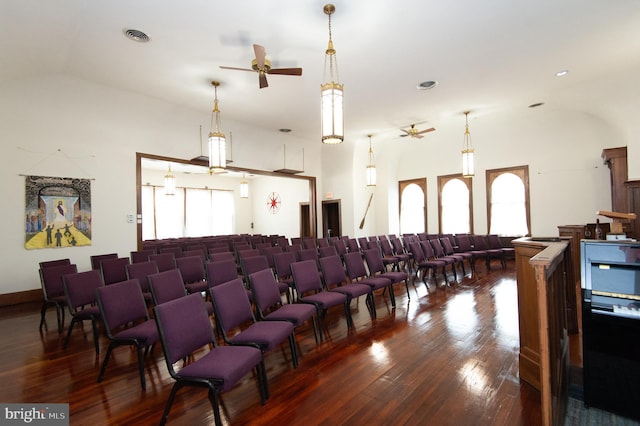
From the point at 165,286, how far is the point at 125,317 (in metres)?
0.42

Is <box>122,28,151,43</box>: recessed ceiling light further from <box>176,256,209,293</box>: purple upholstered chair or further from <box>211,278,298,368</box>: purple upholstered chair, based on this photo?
<box>211,278,298,368</box>: purple upholstered chair

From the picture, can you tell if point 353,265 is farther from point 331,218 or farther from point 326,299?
point 331,218

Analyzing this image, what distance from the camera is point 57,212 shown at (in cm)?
536

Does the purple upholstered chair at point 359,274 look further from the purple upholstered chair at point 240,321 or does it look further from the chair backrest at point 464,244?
the chair backrest at point 464,244

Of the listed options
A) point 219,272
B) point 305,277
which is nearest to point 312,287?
point 305,277

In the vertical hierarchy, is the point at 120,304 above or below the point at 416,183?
below

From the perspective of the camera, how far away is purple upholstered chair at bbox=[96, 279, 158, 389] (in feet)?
7.95

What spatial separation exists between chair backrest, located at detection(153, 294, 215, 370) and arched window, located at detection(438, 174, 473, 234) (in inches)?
343

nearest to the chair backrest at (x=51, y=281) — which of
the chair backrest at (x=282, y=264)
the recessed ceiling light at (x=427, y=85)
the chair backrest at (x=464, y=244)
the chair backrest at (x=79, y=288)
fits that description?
the chair backrest at (x=79, y=288)

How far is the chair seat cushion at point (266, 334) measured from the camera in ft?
7.58

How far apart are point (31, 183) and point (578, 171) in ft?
36.8

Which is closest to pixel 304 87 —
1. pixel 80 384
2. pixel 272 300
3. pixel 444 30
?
pixel 444 30

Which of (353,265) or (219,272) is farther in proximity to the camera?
(353,265)

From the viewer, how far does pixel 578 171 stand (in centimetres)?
738
